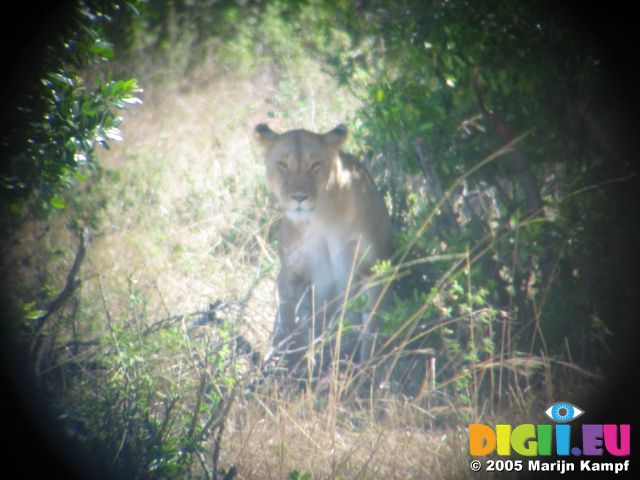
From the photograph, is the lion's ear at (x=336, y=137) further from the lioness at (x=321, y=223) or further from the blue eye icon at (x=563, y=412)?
the blue eye icon at (x=563, y=412)

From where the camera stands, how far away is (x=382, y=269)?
4.95 meters

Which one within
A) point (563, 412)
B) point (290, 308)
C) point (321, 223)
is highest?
point (321, 223)

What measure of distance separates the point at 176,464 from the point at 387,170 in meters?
3.72

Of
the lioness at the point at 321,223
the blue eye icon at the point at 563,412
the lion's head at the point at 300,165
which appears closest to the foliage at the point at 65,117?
the lion's head at the point at 300,165

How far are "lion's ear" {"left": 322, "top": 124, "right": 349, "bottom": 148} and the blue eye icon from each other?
8.87 ft

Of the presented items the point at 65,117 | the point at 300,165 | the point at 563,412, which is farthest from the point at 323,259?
the point at 65,117

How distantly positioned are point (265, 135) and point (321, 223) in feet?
2.91

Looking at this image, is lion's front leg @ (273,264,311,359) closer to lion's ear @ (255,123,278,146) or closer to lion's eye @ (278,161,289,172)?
lion's eye @ (278,161,289,172)

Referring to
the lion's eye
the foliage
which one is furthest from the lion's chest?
the foliage

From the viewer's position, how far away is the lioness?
18.9 ft

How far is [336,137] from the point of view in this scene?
5992 mm

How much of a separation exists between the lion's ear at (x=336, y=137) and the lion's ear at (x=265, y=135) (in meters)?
0.43

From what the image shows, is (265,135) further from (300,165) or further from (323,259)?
(323,259)

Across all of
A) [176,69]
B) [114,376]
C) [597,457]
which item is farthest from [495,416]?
[176,69]
